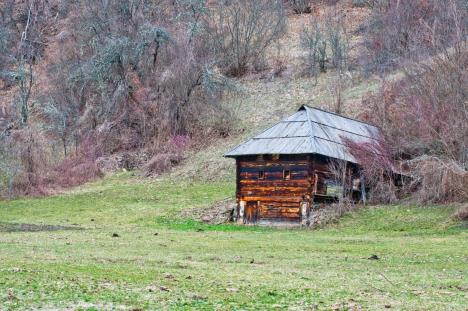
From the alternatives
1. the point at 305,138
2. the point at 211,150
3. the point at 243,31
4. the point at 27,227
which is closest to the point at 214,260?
the point at 27,227

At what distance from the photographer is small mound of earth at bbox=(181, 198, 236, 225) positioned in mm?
39844

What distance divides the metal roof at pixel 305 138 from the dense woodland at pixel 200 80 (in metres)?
1.56

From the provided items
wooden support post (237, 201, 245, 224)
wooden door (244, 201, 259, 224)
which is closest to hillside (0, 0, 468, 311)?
wooden support post (237, 201, 245, 224)

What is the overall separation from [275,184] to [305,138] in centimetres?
271

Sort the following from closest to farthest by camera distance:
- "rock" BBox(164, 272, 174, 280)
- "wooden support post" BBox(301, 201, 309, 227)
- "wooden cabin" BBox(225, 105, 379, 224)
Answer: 1. "rock" BBox(164, 272, 174, 280)
2. "wooden support post" BBox(301, 201, 309, 227)
3. "wooden cabin" BBox(225, 105, 379, 224)

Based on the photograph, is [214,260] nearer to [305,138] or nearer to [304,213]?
[304,213]

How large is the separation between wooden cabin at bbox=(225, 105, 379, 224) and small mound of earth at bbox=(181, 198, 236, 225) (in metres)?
0.52

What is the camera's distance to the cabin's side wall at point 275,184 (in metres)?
39.0

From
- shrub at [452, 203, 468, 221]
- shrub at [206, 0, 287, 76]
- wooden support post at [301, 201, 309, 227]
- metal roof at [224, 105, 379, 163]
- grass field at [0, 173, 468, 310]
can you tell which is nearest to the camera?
grass field at [0, 173, 468, 310]

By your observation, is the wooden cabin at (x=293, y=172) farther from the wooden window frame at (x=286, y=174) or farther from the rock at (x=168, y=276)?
the rock at (x=168, y=276)

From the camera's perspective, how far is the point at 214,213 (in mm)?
40625

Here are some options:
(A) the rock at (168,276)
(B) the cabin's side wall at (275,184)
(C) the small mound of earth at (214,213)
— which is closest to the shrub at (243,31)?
(C) the small mound of earth at (214,213)

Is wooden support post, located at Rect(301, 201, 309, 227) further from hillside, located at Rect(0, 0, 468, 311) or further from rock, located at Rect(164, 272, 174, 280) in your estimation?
rock, located at Rect(164, 272, 174, 280)

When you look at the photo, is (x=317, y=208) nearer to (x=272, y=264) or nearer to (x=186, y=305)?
(x=272, y=264)
